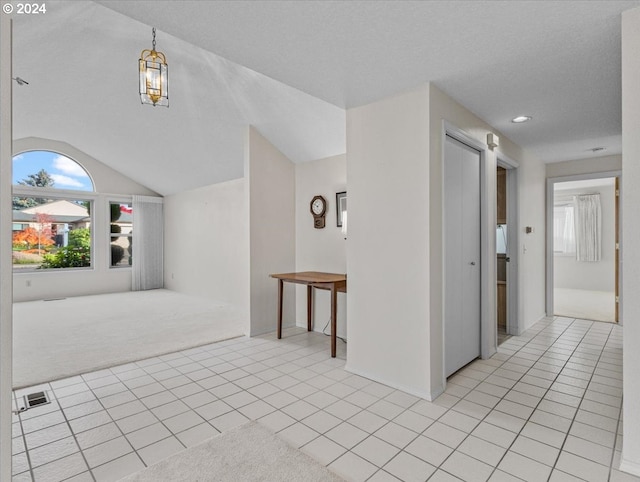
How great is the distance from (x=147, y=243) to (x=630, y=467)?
28.7ft

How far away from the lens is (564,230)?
7.98 metres

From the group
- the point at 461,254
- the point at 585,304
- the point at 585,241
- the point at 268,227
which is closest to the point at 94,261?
the point at 268,227

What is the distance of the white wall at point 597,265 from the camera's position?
24.0 ft

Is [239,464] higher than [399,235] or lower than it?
lower

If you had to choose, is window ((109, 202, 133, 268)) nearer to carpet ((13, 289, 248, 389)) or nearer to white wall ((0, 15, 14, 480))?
carpet ((13, 289, 248, 389))

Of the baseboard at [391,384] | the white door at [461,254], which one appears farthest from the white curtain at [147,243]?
the white door at [461,254]

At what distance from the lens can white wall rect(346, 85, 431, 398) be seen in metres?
2.63

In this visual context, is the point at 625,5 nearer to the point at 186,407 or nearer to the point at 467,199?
the point at 467,199

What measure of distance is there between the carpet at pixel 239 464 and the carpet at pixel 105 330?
1.88 meters

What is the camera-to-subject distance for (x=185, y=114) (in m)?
4.72

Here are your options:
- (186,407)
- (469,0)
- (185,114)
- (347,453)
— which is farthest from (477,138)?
(185,114)

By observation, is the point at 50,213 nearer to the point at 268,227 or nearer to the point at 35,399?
the point at 268,227

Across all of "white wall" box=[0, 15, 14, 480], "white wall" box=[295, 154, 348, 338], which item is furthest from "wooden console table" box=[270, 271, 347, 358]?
"white wall" box=[0, 15, 14, 480]

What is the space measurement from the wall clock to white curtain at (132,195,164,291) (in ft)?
18.0
